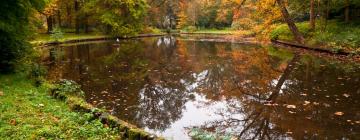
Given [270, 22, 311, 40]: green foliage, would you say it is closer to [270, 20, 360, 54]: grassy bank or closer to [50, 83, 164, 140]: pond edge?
[270, 20, 360, 54]: grassy bank

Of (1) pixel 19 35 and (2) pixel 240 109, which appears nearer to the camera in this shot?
(2) pixel 240 109

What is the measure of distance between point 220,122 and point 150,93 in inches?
149

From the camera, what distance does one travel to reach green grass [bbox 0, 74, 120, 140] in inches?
270

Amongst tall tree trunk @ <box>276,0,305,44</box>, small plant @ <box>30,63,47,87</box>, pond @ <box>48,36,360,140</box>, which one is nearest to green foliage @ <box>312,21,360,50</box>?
tall tree trunk @ <box>276,0,305,44</box>

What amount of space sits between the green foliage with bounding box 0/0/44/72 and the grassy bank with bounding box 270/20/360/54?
17.3 metres

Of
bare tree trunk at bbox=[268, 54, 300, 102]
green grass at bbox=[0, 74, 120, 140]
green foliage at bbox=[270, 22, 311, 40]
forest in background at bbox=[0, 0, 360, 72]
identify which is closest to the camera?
green grass at bbox=[0, 74, 120, 140]

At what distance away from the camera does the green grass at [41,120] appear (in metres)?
6.85

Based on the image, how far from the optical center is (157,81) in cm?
1443

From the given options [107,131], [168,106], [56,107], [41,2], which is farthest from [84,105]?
[41,2]

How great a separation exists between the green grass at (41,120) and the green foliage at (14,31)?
2.49 meters

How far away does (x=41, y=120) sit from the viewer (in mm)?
7742

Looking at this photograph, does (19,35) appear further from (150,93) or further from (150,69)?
(150,69)

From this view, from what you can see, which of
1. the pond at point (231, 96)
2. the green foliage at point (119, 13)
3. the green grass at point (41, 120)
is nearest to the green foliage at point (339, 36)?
the pond at point (231, 96)

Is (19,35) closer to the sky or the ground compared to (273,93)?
closer to the sky
